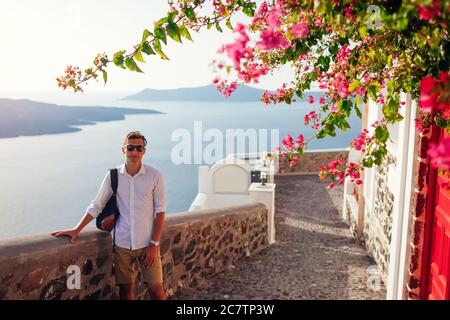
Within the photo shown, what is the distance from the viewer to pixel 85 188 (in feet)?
202

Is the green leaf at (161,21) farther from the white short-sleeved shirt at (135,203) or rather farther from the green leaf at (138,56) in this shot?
the white short-sleeved shirt at (135,203)

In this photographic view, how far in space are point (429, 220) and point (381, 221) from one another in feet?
8.86

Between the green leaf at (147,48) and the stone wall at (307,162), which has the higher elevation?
the green leaf at (147,48)

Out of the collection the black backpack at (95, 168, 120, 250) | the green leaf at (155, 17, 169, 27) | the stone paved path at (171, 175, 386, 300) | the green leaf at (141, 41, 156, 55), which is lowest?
the stone paved path at (171, 175, 386, 300)

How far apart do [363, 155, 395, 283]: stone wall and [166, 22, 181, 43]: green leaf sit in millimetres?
4141

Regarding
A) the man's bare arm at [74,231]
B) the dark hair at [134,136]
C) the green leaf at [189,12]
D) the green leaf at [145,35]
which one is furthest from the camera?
the man's bare arm at [74,231]

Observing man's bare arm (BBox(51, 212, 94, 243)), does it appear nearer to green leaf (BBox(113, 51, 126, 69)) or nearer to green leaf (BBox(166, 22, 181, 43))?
green leaf (BBox(113, 51, 126, 69))

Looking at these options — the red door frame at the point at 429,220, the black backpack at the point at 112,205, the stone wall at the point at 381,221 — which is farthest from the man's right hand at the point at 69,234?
the stone wall at the point at 381,221

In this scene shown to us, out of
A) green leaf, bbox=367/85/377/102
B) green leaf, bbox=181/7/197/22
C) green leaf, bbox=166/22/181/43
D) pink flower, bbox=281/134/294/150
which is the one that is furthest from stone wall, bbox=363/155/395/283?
green leaf, bbox=166/22/181/43

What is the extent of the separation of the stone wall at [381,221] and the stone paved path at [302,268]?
30 centimetres

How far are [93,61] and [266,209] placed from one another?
225 inches

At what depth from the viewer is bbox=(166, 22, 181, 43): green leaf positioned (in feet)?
9.00

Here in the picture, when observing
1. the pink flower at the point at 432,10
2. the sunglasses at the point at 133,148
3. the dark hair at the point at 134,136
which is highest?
the pink flower at the point at 432,10

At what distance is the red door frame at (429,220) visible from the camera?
365 centimetres
